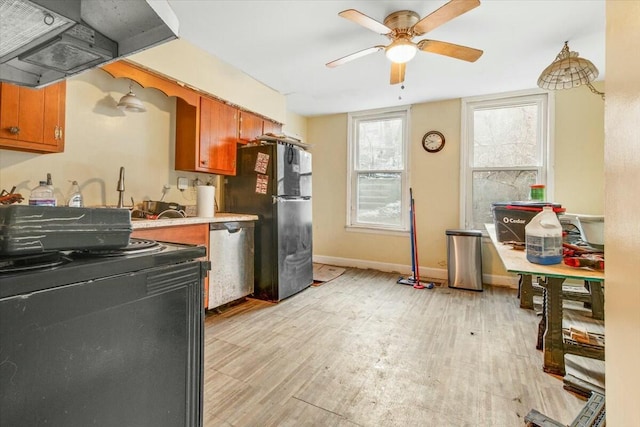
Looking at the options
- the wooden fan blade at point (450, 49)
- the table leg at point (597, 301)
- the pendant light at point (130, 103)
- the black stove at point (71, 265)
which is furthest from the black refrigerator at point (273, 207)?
the table leg at point (597, 301)

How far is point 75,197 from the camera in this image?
217 cm

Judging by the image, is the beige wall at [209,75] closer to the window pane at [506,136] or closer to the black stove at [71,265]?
the black stove at [71,265]

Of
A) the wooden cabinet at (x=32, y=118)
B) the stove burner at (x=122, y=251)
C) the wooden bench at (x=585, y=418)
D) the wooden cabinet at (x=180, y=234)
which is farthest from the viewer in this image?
the wooden cabinet at (x=180, y=234)

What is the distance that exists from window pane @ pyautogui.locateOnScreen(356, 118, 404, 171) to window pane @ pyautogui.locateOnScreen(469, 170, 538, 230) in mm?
1111

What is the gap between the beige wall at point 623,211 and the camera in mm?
741

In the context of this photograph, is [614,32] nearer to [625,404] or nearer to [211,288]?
[625,404]

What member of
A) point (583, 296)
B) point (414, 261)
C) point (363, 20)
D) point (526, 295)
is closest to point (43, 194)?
point (363, 20)

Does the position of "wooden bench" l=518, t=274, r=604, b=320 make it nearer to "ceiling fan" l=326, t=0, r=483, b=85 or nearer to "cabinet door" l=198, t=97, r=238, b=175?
"ceiling fan" l=326, t=0, r=483, b=85

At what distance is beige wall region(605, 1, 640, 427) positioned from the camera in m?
0.74

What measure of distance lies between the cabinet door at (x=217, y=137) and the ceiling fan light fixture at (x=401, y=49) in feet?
5.86

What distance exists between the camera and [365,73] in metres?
3.41

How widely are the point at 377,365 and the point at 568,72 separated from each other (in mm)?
2821

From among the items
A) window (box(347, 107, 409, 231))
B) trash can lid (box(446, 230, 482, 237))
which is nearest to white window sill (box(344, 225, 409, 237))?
window (box(347, 107, 409, 231))

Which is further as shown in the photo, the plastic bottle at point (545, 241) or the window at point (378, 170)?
the window at point (378, 170)
